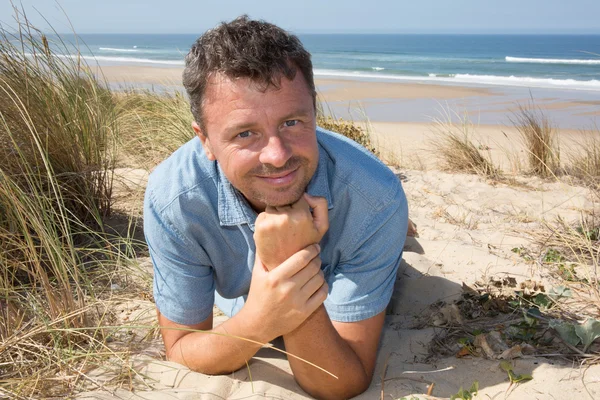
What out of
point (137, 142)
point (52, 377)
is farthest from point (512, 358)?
point (137, 142)

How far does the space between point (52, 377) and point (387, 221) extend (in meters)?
1.36

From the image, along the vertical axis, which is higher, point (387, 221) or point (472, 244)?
point (387, 221)

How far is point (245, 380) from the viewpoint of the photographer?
85.4 inches

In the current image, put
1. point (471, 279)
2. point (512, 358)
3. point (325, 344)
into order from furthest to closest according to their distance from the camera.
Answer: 1. point (471, 279)
2. point (512, 358)
3. point (325, 344)

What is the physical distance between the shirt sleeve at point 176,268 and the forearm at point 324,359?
0.37 m

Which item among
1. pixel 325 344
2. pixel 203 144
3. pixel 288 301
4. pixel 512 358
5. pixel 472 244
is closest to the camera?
pixel 288 301

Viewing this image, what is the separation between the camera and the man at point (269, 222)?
1832mm

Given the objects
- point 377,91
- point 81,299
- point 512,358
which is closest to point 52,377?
point 81,299

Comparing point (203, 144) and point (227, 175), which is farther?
point (203, 144)

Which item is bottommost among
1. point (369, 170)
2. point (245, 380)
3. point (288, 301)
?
point (245, 380)

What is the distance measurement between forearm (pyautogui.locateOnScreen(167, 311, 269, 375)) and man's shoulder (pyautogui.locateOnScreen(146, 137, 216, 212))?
49 centimetres

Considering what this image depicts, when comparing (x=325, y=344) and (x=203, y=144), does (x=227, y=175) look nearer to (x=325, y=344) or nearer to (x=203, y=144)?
(x=203, y=144)

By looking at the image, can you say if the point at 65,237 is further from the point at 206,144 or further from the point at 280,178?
the point at 280,178

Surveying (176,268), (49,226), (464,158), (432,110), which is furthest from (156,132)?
(432,110)
